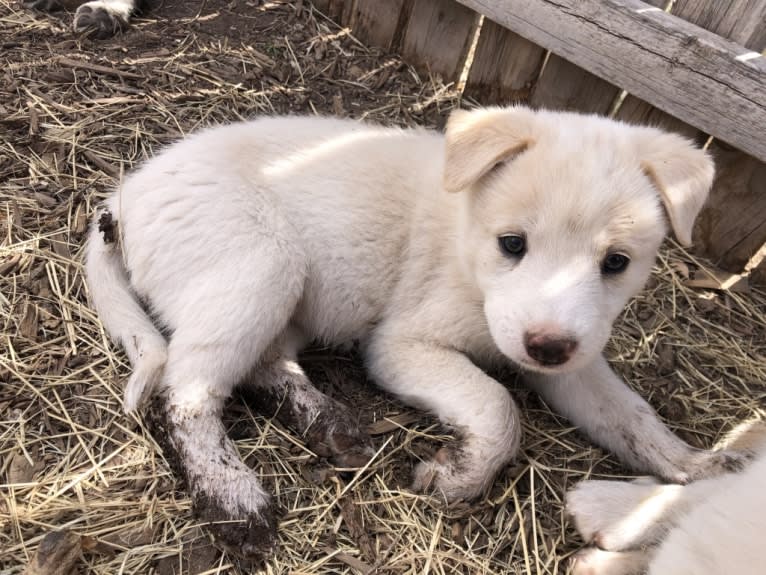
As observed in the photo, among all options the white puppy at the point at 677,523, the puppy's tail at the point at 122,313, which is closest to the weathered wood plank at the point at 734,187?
the white puppy at the point at 677,523

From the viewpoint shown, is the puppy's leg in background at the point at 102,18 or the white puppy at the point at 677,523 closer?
the white puppy at the point at 677,523

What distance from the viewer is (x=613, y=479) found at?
2.82m

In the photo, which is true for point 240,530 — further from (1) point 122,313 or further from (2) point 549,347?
(2) point 549,347

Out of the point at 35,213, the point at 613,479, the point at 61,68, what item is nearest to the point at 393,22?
the point at 61,68

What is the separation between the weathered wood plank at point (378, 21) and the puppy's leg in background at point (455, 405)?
2672 millimetres

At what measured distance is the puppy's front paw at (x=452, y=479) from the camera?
255 centimetres

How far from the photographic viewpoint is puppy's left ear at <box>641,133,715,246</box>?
236 centimetres

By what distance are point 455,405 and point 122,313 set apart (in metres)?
1.40

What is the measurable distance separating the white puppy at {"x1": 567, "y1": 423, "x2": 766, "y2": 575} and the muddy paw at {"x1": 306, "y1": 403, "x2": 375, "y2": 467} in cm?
84

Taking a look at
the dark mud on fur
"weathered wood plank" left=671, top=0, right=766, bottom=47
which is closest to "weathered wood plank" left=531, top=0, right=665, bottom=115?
"weathered wood plank" left=671, top=0, right=766, bottom=47

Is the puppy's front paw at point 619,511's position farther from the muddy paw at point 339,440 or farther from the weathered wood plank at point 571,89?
the weathered wood plank at point 571,89

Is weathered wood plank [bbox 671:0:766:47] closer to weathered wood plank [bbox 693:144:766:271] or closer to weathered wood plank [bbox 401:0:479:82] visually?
weathered wood plank [bbox 693:144:766:271]

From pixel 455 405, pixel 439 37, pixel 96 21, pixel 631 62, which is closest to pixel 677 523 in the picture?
pixel 455 405

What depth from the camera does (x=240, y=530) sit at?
2.32 m
